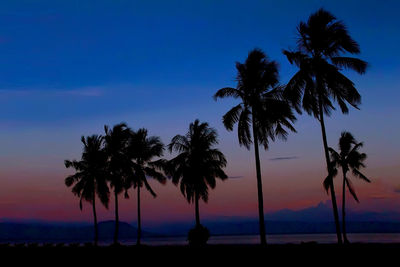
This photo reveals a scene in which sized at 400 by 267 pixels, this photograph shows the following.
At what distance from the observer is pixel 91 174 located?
151ft

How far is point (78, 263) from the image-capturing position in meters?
20.2

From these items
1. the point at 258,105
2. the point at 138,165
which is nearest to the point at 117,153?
the point at 138,165

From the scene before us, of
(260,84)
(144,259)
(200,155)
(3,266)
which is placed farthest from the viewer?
(200,155)

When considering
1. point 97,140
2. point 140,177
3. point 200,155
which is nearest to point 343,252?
point 200,155

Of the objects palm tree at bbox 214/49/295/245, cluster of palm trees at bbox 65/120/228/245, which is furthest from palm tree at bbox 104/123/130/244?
palm tree at bbox 214/49/295/245

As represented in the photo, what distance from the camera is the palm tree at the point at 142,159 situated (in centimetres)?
4431

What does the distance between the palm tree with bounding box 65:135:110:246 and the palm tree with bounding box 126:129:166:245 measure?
11.5ft

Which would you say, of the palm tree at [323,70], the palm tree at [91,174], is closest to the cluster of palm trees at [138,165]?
the palm tree at [91,174]

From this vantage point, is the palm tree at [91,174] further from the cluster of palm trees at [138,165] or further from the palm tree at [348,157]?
the palm tree at [348,157]

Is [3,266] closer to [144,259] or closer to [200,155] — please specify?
[144,259]

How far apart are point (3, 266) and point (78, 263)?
359 cm

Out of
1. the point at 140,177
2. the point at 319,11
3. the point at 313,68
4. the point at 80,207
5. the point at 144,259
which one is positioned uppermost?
the point at 319,11

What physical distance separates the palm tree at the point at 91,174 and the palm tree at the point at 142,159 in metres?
3.51

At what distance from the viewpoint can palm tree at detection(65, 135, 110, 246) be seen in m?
46.0
